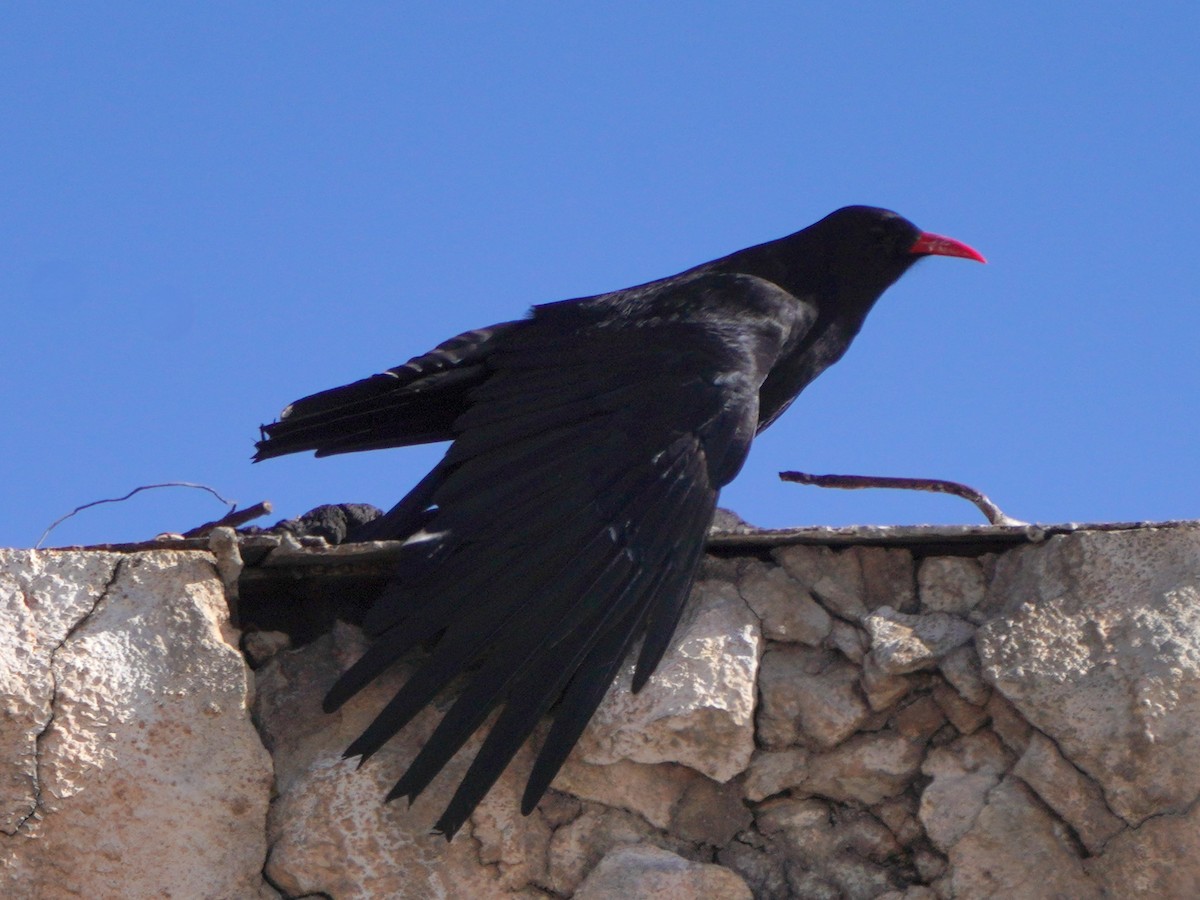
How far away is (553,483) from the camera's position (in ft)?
10.1

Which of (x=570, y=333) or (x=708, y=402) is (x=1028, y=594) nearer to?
(x=708, y=402)

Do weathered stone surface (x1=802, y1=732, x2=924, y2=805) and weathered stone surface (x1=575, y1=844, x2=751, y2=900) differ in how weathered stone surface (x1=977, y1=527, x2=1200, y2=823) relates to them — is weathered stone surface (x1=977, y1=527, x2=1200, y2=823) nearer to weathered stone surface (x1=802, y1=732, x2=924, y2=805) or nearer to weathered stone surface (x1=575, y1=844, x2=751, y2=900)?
weathered stone surface (x1=802, y1=732, x2=924, y2=805)

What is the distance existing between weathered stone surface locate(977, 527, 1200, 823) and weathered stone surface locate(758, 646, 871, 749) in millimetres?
249

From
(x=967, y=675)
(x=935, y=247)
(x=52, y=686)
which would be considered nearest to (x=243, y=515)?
(x=52, y=686)

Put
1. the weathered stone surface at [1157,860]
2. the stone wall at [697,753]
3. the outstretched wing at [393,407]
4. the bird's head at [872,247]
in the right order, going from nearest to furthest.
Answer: the weathered stone surface at [1157,860]
the stone wall at [697,753]
the outstretched wing at [393,407]
the bird's head at [872,247]

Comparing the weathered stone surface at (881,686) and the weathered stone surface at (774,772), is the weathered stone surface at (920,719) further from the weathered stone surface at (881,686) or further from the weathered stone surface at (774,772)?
the weathered stone surface at (774,772)

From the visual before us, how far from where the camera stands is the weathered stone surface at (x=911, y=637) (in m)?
2.91

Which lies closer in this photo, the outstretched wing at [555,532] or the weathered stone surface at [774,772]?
the outstretched wing at [555,532]

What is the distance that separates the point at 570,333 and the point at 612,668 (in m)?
1.18

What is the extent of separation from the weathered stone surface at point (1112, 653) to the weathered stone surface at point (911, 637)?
6 centimetres

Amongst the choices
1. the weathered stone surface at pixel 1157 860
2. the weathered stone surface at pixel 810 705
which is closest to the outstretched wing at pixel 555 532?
the weathered stone surface at pixel 810 705

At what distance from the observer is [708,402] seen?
3367mm

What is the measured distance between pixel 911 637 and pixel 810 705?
0.23 meters

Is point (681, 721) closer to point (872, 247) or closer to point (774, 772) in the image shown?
point (774, 772)
